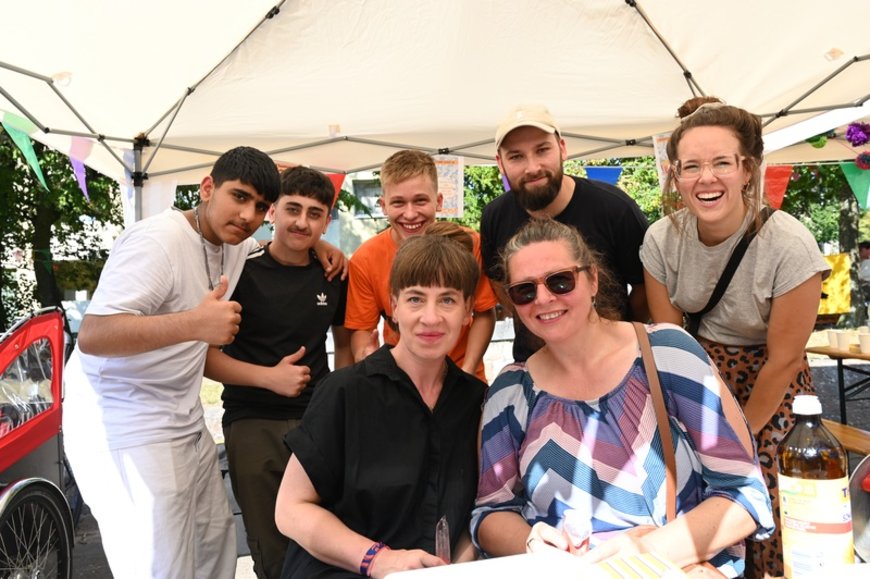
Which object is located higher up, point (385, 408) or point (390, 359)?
point (390, 359)

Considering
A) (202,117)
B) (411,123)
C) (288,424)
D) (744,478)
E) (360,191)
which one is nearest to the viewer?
(744,478)

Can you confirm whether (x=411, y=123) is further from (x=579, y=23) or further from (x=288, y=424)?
(x=288, y=424)

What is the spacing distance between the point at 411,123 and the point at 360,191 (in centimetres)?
1005

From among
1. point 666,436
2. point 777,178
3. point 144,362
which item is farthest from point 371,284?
point 777,178

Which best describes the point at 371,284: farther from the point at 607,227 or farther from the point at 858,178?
the point at 858,178

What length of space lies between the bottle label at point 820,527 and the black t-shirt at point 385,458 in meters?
0.84

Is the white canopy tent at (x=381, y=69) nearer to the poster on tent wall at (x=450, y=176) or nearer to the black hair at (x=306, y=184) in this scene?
the poster on tent wall at (x=450, y=176)

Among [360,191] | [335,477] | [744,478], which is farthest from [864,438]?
[360,191]

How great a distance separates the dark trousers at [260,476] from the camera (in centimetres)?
286

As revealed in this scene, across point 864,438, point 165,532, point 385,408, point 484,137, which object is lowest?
point 864,438

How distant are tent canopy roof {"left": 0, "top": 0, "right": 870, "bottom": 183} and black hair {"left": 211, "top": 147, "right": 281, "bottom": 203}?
153 centimetres

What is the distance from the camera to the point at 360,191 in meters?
15.4

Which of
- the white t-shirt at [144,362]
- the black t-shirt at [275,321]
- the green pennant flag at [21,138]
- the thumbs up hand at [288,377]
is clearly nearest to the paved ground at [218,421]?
the black t-shirt at [275,321]

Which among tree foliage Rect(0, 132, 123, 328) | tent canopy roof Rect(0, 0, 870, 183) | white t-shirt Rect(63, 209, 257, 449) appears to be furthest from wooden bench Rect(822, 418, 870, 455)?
tree foliage Rect(0, 132, 123, 328)
